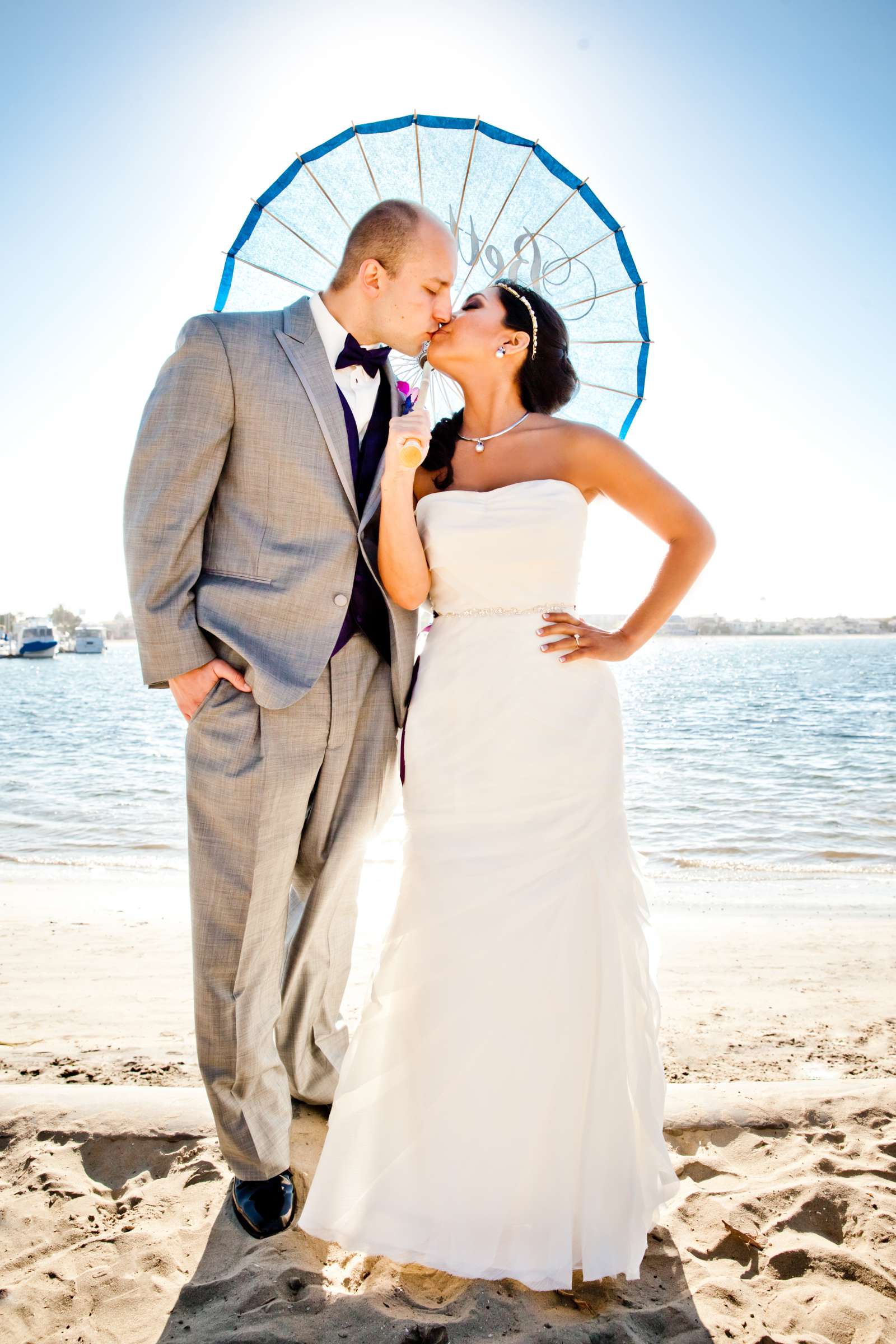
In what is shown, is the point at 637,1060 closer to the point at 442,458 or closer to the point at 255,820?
the point at 255,820

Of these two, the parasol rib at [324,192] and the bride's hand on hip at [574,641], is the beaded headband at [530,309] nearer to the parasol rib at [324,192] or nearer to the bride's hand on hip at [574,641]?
the parasol rib at [324,192]

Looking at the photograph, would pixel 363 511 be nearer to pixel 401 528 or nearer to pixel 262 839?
pixel 401 528

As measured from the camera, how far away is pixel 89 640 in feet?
341

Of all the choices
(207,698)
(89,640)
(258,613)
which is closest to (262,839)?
(207,698)

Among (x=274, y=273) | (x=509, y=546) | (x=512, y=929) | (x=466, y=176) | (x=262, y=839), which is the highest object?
(x=466, y=176)

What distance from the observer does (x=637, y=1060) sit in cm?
233

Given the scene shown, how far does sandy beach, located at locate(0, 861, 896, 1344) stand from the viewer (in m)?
2.05

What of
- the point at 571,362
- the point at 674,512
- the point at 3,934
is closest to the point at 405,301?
the point at 571,362

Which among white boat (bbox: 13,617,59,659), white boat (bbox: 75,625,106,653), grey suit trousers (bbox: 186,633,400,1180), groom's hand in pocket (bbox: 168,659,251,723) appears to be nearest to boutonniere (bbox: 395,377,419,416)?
grey suit trousers (bbox: 186,633,400,1180)

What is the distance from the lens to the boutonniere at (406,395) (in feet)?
9.07

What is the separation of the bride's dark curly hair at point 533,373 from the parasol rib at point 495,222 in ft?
0.33

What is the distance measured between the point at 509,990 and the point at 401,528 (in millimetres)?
1333

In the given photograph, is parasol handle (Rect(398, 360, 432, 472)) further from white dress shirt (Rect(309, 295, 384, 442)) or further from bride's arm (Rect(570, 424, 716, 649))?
bride's arm (Rect(570, 424, 716, 649))

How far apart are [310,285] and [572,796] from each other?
2.04m
